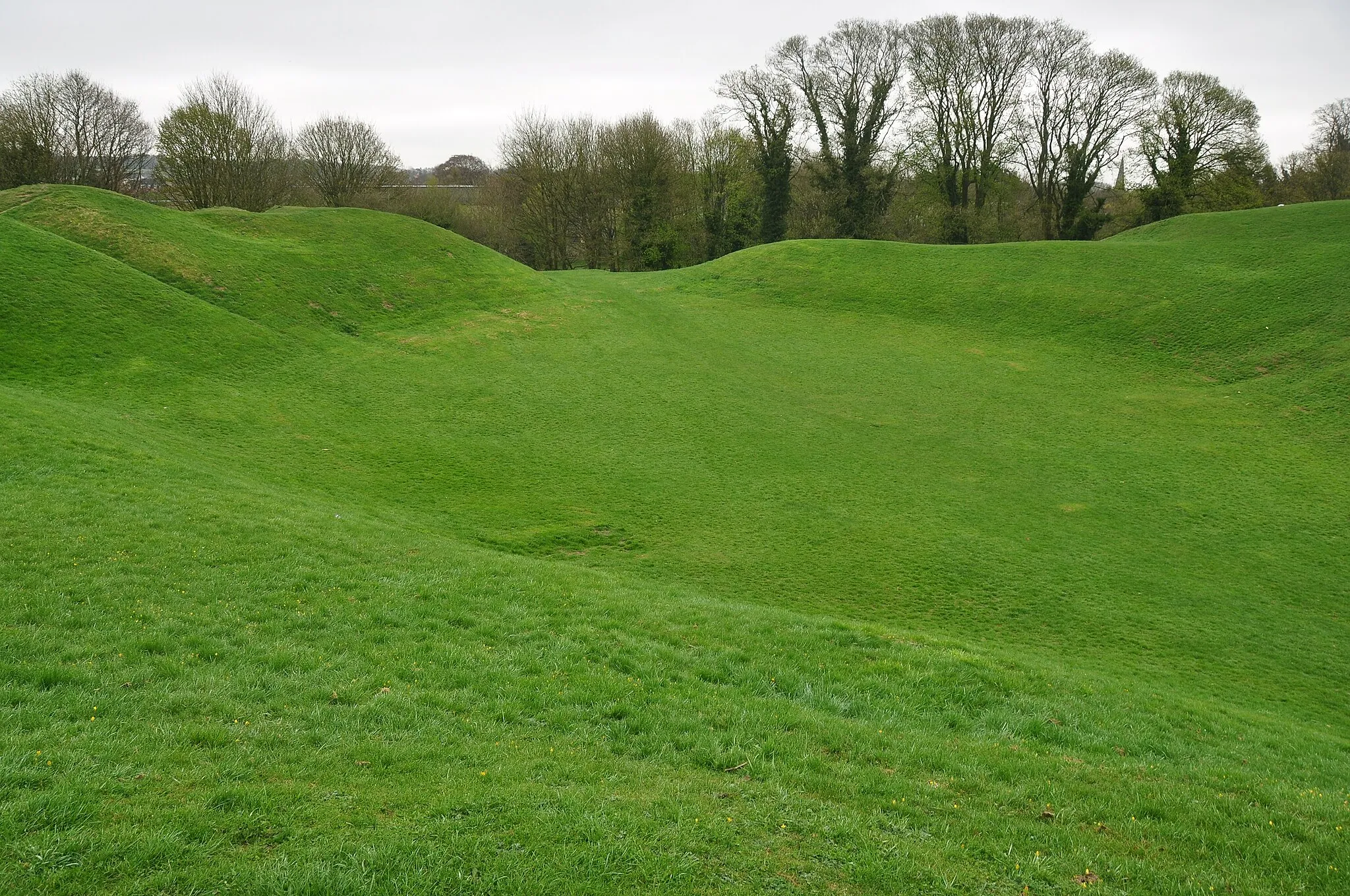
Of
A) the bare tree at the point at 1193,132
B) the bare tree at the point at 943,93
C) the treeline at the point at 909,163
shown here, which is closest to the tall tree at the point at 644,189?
the treeline at the point at 909,163

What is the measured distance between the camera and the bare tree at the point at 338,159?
6681cm

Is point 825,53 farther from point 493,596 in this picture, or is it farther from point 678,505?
point 493,596

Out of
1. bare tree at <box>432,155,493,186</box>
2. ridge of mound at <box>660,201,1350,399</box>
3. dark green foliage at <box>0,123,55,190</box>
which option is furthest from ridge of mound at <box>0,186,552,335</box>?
bare tree at <box>432,155,493,186</box>

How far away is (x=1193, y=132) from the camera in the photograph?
190ft

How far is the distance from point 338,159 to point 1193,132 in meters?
72.0

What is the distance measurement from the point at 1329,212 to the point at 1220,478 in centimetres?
3073

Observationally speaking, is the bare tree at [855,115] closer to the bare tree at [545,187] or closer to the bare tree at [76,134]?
the bare tree at [545,187]

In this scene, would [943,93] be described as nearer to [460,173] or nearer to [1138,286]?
[1138,286]

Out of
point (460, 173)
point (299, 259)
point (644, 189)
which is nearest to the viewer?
point (299, 259)

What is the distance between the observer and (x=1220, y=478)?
75.2 feet

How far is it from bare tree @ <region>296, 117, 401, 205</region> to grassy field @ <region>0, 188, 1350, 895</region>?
1269 inches

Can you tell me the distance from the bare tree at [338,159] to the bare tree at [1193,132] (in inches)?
2605

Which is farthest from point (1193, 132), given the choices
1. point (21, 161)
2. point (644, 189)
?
point (21, 161)

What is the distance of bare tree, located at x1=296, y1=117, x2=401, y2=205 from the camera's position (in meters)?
66.8
